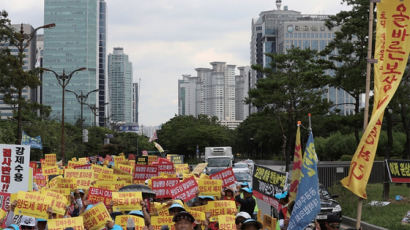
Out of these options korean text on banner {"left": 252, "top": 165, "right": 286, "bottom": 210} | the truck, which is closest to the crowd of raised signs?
korean text on banner {"left": 252, "top": 165, "right": 286, "bottom": 210}

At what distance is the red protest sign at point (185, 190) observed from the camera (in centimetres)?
1134

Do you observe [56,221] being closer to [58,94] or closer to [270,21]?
[58,94]

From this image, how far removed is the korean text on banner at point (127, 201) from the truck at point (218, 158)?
2479 cm

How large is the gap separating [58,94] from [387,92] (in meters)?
171

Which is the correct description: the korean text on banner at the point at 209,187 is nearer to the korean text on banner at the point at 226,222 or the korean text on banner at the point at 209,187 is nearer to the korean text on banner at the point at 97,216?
the korean text on banner at the point at 226,222

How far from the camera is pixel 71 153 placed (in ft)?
179

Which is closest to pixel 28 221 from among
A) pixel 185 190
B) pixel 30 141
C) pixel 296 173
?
pixel 185 190

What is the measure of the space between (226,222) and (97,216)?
70.8 inches

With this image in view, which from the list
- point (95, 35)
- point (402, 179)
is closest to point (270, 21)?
point (95, 35)

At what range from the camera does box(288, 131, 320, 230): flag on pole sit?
24.5 feet

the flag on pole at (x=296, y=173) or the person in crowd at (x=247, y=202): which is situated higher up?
the flag on pole at (x=296, y=173)

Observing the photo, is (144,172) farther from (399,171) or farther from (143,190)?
(399,171)

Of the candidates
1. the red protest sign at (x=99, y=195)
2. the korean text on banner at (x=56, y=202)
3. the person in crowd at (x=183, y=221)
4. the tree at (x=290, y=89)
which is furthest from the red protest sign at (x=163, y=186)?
the tree at (x=290, y=89)

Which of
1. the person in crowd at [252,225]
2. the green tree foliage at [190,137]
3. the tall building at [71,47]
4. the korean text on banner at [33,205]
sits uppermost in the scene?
the tall building at [71,47]
